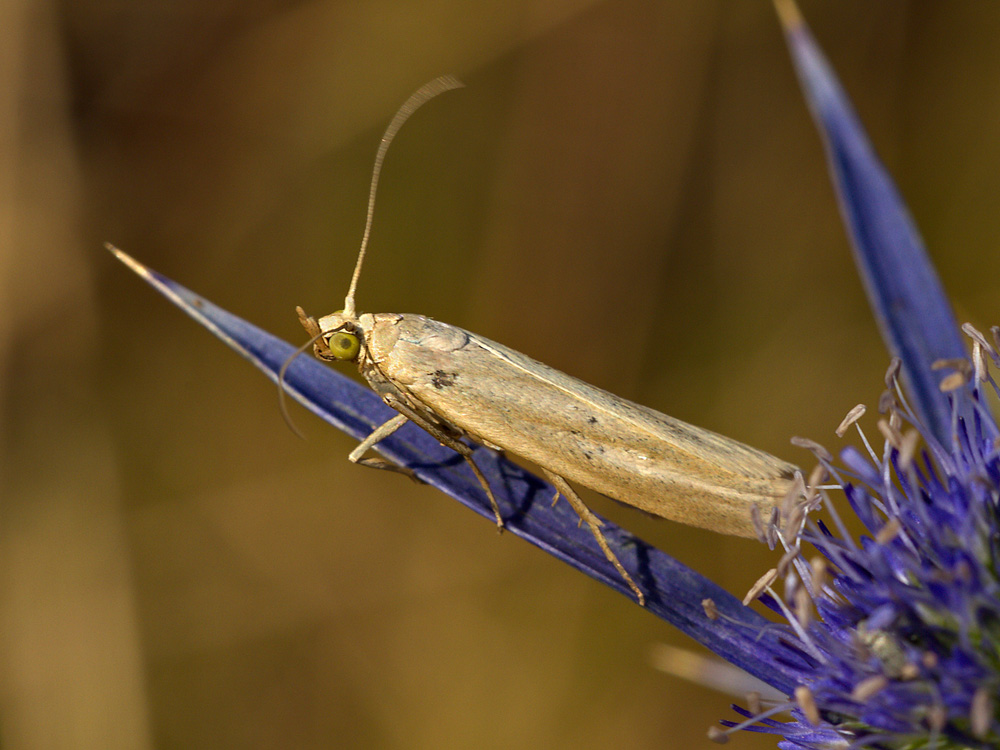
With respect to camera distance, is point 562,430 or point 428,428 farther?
point 428,428

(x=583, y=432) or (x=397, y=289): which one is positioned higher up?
(x=583, y=432)

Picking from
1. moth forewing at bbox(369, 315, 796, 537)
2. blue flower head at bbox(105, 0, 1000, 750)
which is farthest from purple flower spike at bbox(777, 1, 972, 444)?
moth forewing at bbox(369, 315, 796, 537)

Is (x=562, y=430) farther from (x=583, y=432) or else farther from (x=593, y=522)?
(x=593, y=522)

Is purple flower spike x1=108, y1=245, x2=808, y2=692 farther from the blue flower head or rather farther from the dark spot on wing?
the dark spot on wing

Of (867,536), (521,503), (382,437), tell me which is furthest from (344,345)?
(867,536)

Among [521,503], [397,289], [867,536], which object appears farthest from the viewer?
[397,289]

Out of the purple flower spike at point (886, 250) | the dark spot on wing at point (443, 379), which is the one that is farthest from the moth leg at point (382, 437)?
the purple flower spike at point (886, 250)

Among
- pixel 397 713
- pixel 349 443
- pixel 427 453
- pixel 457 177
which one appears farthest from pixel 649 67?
pixel 397 713
